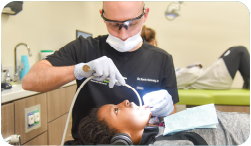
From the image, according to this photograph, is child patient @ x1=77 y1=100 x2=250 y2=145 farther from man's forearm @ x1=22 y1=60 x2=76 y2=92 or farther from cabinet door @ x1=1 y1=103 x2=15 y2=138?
cabinet door @ x1=1 y1=103 x2=15 y2=138

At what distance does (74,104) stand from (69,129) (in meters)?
0.10

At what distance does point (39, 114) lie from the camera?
0.81 m

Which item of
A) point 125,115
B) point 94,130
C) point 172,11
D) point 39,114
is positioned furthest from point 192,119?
point 39,114

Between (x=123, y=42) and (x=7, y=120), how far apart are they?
0.61 metres

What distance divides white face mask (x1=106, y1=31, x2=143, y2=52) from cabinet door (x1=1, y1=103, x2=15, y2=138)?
519mm

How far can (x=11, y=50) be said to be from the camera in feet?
2.99

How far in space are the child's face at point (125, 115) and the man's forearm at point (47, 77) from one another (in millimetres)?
193

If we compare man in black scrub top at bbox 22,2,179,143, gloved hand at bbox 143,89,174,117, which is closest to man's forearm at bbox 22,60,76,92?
man in black scrub top at bbox 22,2,179,143

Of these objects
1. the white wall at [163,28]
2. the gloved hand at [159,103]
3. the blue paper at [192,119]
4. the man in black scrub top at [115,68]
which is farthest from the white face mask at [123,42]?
the blue paper at [192,119]

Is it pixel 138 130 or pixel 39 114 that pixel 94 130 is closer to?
pixel 138 130

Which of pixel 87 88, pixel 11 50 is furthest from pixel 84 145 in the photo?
pixel 11 50

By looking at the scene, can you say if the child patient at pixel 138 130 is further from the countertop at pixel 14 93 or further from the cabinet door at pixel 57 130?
the countertop at pixel 14 93

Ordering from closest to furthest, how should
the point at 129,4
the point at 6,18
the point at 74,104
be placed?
the point at 129,4 → the point at 74,104 → the point at 6,18

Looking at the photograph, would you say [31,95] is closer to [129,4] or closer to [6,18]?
[6,18]
